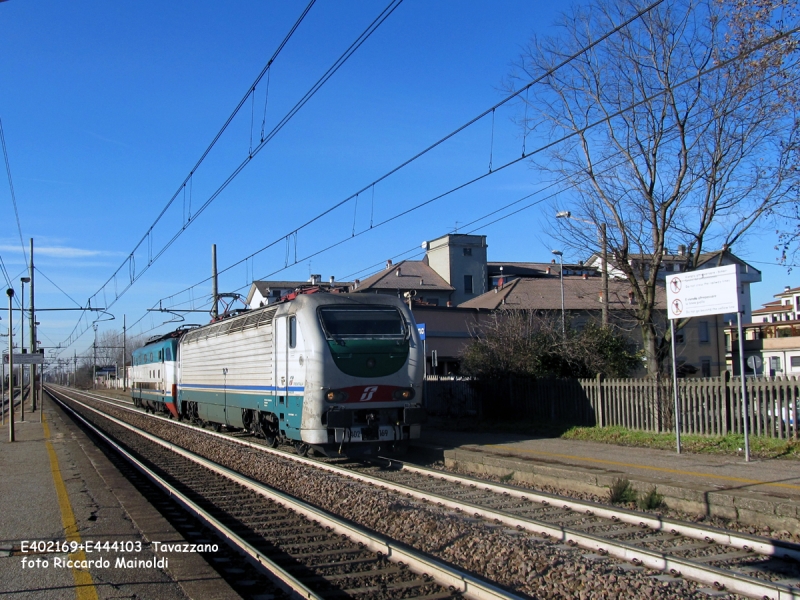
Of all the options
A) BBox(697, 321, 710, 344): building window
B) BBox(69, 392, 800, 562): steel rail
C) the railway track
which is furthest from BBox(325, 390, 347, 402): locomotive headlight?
BBox(697, 321, 710, 344): building window

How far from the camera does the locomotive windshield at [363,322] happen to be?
1409cm

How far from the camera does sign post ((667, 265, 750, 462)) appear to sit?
12.1 m

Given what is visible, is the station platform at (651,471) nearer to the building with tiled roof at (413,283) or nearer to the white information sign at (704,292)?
the white information sign at (704,292)

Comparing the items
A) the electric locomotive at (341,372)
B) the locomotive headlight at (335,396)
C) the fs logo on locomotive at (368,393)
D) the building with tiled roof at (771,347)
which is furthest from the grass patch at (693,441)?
the building with tiled roof at (771,347)

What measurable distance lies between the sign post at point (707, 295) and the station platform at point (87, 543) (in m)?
9.16

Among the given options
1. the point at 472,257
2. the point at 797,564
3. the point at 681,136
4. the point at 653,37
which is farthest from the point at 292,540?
the point at 472,257

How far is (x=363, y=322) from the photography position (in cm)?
1447

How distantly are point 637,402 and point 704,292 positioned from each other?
4268 mm

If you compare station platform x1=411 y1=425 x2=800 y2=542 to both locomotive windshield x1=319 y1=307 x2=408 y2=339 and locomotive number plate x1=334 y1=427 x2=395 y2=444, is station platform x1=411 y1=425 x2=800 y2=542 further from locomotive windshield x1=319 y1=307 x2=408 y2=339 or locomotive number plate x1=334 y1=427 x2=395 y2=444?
locomotive windshield x1=319 y1=307 x2=408 y2=339

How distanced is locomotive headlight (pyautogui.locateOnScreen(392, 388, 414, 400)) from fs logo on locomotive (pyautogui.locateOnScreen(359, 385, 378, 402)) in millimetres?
444

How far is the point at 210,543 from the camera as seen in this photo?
8.42 metres

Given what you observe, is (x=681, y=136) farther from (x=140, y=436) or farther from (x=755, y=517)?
(x=140, y=436)

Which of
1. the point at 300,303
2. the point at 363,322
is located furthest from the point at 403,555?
the point at 300,303

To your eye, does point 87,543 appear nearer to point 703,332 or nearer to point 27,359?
point 27,359
